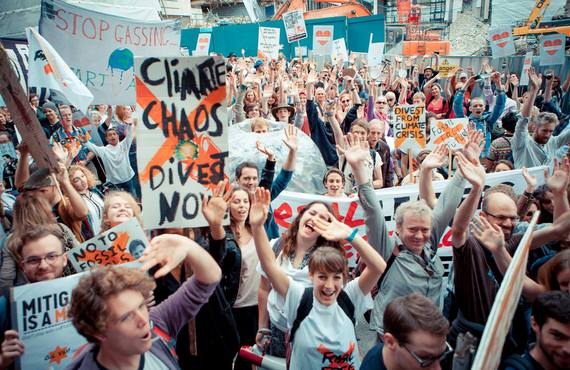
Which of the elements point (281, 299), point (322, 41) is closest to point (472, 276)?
point (281, 299)

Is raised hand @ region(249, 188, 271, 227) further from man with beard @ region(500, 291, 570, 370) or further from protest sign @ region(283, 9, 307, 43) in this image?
protest sign @ region(283, 9, 307, 43)

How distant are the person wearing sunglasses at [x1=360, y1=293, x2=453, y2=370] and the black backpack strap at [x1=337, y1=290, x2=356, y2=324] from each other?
46 cm

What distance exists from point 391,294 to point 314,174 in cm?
291

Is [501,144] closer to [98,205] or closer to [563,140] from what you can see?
[563,140]

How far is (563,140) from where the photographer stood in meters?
5.24

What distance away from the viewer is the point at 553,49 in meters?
11.7

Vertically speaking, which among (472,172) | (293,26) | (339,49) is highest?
(293,26)

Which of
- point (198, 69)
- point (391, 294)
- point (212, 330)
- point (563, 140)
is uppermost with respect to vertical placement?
point (198, 69)

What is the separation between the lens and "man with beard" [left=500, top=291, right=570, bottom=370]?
193 cm

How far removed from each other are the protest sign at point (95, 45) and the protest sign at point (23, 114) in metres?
2.31

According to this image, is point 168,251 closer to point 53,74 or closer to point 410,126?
point 53,74

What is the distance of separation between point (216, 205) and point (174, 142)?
45 cm

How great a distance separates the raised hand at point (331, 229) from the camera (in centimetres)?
254

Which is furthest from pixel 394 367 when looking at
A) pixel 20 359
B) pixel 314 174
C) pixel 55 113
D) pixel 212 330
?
pixel 55 113
